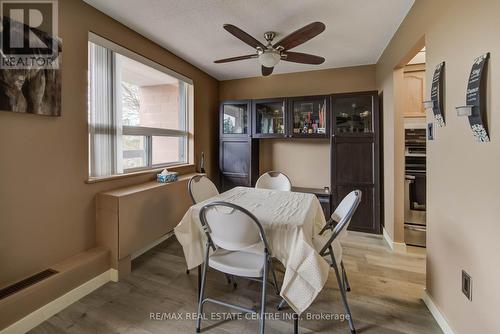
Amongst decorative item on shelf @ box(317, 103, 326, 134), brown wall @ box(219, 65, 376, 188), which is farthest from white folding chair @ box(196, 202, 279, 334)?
brown wall @ box(219, 65, 376, 188)

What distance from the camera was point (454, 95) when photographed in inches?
55.2

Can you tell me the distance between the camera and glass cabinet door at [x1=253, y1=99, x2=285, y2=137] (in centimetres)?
373

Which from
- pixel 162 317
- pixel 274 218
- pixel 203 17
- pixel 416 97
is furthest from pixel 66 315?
pixel 416 97

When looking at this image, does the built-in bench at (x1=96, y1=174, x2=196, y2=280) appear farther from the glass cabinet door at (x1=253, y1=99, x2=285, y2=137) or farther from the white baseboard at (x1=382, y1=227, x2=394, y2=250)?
the white baseboard at (x1=382, y1=227, x2=394, y2=250)

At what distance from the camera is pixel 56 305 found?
1.69 metres

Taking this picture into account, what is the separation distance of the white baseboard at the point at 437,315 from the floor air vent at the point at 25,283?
278 cm

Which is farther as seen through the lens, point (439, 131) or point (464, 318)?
→ point (439, 131)

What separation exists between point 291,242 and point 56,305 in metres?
1.79

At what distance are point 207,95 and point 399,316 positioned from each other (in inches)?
151

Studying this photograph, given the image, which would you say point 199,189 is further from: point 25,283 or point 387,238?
point 387,238

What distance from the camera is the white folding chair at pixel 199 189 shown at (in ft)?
7.14

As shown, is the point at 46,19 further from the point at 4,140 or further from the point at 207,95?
the point at 207,95

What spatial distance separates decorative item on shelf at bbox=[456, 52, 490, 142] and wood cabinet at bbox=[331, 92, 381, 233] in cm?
199

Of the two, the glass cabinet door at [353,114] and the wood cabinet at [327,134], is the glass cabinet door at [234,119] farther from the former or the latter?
the glass cabinet door at [353,114]
